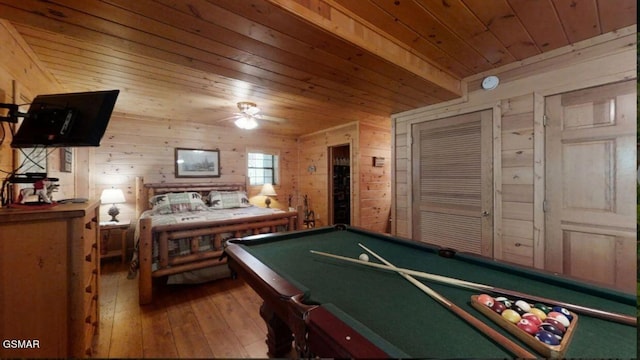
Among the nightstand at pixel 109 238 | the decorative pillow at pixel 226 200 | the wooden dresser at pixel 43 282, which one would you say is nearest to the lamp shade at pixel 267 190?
the decorative pillow at pixel 226 200

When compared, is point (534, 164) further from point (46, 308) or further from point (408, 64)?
point (46, 308)

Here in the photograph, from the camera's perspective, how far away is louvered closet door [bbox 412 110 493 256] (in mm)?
2527

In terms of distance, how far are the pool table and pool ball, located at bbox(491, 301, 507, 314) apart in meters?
0.05

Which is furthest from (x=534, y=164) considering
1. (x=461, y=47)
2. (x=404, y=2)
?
(x=404, y=2)

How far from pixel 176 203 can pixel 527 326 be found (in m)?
4.17

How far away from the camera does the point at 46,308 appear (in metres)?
1.23

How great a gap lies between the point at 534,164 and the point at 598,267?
2.92 ft

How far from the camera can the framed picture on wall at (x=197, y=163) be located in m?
4.42

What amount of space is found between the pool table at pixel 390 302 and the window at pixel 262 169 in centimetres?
372

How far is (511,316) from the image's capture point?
82 centimetres

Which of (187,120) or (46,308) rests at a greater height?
(187,120)

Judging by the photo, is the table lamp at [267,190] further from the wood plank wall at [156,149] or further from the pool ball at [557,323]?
the pool ball at [557,323]

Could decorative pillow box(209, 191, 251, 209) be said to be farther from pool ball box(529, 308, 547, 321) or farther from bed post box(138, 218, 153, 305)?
pool ball box(529, 308, 547, 321)

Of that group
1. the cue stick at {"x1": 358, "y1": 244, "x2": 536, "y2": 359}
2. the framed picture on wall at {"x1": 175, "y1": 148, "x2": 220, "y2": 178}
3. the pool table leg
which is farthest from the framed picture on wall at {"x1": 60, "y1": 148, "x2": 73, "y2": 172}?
the cue stick at {"x1": 358, "y1": 244, "x2": 536, "y2": 359}
